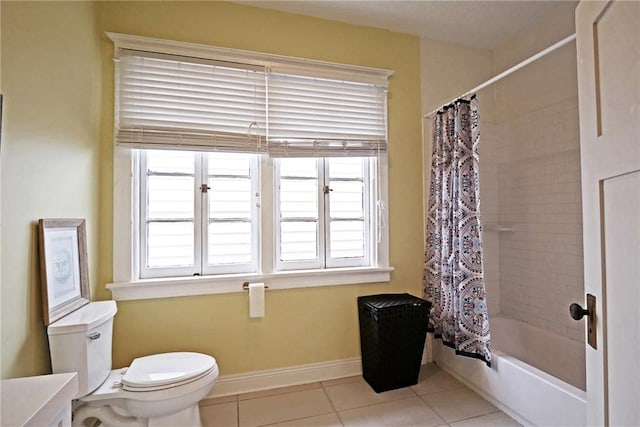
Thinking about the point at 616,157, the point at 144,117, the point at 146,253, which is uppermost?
the point at 144,117

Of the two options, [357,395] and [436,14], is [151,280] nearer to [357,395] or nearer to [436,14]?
[357,395]

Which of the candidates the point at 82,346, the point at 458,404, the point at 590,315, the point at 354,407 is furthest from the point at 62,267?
the point at 458,404

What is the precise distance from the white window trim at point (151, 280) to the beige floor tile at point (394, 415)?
0.81 m

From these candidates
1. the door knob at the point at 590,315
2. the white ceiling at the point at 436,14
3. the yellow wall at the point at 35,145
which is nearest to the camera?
the door knob at the point at 590,315

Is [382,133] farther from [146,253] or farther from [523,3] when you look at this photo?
[146,253]

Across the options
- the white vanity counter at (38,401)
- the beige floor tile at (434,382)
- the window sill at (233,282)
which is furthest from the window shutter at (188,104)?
the beige floor tile at (434,382)

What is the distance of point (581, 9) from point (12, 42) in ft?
6.76

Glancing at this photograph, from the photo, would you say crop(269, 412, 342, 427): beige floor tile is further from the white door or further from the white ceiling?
the white ceiling

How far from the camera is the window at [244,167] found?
6.58 feet

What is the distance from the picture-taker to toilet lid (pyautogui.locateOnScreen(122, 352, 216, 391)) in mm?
1506

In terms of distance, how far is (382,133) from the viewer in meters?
2.47

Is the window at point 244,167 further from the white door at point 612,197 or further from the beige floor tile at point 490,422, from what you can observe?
the white door at point 612,197

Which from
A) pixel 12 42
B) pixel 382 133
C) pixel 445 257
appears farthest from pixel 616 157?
pixel 12 42

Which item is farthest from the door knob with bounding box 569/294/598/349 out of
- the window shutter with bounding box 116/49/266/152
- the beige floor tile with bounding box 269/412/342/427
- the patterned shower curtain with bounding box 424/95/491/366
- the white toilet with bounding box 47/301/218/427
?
the window shutter with bounding box 116/49/266/152
